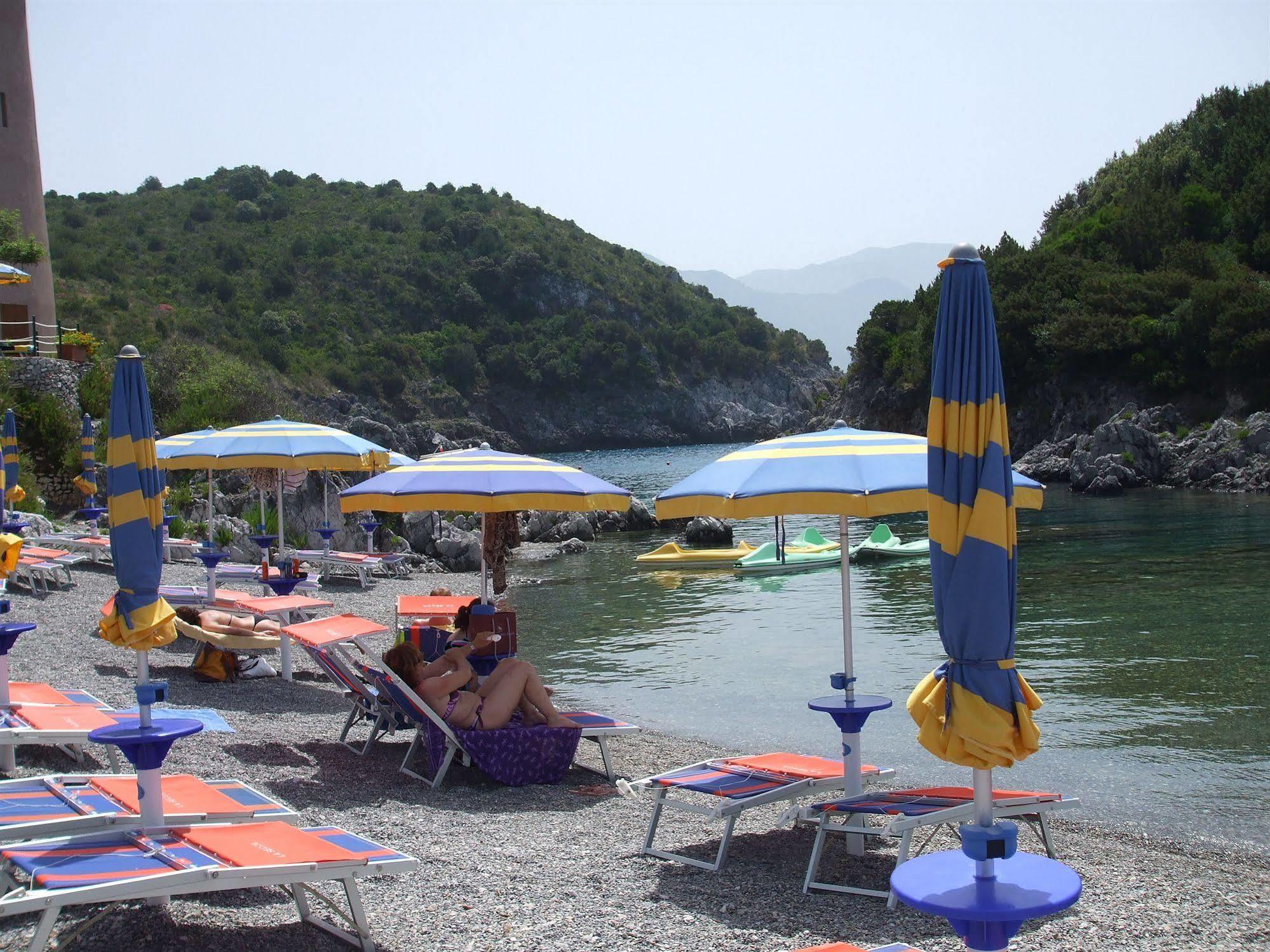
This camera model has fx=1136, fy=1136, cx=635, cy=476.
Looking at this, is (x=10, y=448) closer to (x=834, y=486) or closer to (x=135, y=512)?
(x=135, y=512)

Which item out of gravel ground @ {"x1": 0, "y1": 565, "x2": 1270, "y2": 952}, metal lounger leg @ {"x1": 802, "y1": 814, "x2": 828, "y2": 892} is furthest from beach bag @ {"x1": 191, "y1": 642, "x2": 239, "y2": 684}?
metal lounger leg @ {"x1": 802, "y1": 814, "x2": 828, "y2": 892}

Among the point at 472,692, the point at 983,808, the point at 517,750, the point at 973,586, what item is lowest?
the point at 517,750

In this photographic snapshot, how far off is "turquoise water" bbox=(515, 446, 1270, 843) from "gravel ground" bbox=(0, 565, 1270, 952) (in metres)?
1.49

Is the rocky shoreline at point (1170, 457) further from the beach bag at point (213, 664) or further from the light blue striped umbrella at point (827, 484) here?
the light blue striped umbrella at point (827, 484)

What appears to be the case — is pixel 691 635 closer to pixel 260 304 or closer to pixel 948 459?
pixel 948 459

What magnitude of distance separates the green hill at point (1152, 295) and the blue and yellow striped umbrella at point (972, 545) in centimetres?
4515

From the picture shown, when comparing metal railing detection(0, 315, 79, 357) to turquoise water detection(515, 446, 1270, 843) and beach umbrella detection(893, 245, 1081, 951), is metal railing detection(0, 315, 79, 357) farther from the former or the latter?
beach umbrella detection(893, 245, 1081, 951)

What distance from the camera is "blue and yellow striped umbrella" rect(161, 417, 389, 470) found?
11703 millimetres

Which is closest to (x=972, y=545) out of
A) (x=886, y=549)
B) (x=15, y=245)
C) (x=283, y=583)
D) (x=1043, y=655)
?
(x=283, y=583)

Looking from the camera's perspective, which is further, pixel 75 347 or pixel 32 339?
pixel 32 339

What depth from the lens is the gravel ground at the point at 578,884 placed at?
453 centimetres

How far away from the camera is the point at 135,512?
478cm

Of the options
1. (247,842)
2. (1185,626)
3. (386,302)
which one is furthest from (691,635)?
(386,302)

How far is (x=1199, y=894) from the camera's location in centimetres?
557
